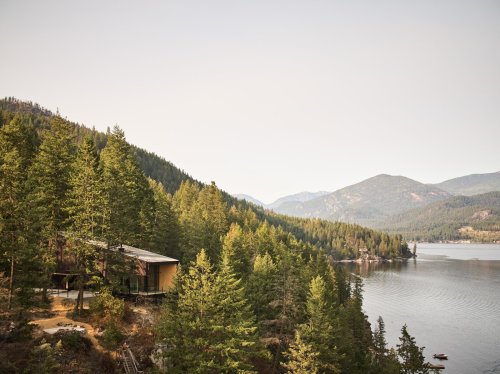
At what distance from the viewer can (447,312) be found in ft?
293

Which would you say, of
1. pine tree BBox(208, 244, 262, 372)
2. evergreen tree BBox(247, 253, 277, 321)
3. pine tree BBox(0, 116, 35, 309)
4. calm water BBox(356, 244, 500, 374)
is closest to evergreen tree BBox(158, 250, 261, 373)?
pine tree BBox(208, 244, 262, 372)

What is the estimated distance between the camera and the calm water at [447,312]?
62.9 metres

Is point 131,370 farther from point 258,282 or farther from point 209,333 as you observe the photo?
point 258,282

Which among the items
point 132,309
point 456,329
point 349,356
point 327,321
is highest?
point 132,309

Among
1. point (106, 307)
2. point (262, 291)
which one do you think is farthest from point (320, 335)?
point (106, 307)

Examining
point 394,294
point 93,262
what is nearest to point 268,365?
point 93,262

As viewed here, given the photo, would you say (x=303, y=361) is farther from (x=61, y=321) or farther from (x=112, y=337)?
(x=61, y=321)

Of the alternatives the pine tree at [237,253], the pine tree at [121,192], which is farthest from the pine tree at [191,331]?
the pine tree at [237,253]

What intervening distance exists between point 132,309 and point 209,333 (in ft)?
30.4

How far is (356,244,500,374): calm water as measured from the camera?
62.9 meters

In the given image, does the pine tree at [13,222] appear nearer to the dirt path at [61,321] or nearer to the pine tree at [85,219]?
the dirt path at [61,321]

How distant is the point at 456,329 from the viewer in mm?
75875

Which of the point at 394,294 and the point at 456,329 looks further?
the point at 394,294

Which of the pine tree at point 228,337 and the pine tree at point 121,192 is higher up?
the pine tree at point 121,192
